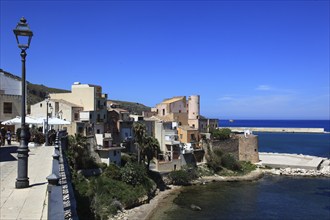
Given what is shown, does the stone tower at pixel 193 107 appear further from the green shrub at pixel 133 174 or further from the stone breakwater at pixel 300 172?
the green shrub at pixel 133 174

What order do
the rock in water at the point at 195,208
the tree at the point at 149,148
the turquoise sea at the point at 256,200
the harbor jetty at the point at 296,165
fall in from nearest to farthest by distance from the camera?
1. the turquoise sea at the point at 256,200
2. the rock in water at the point at 195,208
3. the tree at the point at 149,148
4. the harbor jetty at the point at 296,165

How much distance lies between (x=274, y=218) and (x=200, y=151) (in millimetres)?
24690

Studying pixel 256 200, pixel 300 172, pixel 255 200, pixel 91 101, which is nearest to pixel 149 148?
pixel 91 101

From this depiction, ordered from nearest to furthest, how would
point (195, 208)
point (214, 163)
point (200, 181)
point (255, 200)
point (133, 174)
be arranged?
point (195, 208), point (133, 174), point (255, 200), point (200, 181), point (214, 163)

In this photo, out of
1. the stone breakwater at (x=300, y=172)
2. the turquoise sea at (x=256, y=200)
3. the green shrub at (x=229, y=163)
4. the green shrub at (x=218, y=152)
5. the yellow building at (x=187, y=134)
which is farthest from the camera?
the stone breakwater at (x=300, y=172)

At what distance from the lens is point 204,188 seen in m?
50.2

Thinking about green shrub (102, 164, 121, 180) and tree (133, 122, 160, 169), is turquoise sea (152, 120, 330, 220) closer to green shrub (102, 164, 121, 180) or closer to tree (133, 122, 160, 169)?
green shrub (102, 164, 121, 180)

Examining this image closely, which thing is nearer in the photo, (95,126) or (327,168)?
(95,126)

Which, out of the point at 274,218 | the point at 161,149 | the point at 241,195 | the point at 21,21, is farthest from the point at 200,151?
the point at 21,21

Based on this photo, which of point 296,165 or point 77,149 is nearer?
point 77,149

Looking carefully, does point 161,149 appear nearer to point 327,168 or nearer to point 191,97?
point 191,97

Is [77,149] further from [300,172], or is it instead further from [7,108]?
[300,172]

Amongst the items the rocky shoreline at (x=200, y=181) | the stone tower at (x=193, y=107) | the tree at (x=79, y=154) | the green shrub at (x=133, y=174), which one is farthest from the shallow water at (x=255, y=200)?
the stone tower at (x=193, y=107)

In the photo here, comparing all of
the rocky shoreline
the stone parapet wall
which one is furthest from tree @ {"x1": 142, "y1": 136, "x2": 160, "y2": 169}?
the stone parapet wall
